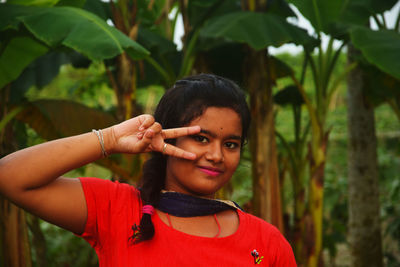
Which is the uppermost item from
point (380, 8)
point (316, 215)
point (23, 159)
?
point (380, 8)

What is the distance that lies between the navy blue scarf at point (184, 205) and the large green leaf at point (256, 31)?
1.78 metres

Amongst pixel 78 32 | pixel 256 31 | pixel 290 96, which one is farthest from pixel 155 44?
pixel 290 96

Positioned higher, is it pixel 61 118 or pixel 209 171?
pixel 61 118

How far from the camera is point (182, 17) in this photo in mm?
4246

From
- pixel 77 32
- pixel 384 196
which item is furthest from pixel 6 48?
pixel 384 196

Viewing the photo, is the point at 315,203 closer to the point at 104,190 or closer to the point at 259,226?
the point at 259,226

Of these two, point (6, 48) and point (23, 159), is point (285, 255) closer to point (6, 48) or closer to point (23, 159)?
point (23, 159)

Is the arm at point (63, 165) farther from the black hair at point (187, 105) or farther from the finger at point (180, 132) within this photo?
the black hair at point (187, 105)

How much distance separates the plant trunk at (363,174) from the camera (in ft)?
14.3

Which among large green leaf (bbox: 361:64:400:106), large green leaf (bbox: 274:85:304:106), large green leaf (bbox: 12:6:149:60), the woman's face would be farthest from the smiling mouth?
large green leaf (bbox: 274:85:304:106)

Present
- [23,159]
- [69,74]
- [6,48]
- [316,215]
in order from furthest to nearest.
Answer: [69,74], [316,215], [6,48], [23,159]

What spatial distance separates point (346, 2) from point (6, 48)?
279 centimetres

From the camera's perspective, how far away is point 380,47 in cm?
309

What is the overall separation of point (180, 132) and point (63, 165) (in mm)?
336
